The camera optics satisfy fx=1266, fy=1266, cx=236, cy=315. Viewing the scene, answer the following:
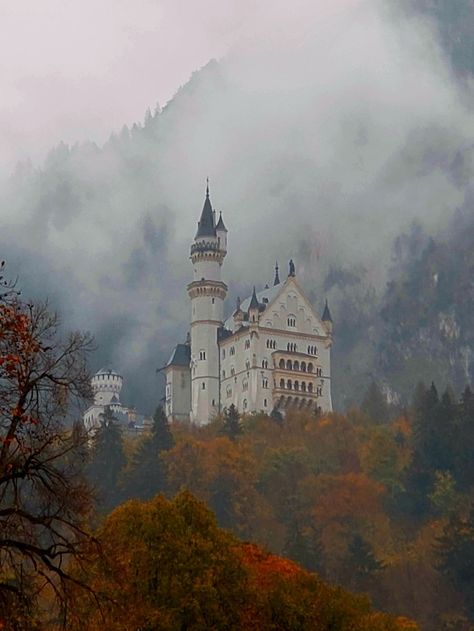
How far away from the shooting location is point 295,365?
438 feet

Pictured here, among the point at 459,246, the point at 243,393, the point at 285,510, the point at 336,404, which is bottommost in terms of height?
the point at 285,510

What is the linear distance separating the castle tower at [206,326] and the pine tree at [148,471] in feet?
91.8

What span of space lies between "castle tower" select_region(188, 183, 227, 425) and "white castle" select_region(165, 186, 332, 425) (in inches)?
4.1

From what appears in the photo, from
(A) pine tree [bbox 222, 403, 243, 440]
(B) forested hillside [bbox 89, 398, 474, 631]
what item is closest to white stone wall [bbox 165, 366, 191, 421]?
(B) forested hillside [bbox 89, 398, 474, 631]

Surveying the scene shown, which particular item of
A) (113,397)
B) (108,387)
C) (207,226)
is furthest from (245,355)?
(108,387)

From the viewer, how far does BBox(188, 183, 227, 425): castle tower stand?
13362cm

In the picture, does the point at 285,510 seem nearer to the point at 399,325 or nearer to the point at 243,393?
the point at 243,393

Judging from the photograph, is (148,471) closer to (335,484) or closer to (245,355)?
(335,484)

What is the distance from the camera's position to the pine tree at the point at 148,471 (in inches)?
3878

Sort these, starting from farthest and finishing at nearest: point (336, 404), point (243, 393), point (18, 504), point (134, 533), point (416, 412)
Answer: point (336, 404) → point (243, 393) → point (416, 412) → point (134, 533) → point (18, 504)

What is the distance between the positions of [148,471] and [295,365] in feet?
122

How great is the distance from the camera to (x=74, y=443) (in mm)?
18016

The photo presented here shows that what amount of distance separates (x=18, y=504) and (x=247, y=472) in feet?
274

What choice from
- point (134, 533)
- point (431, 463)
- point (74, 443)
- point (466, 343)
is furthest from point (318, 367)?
point (74, 443)
